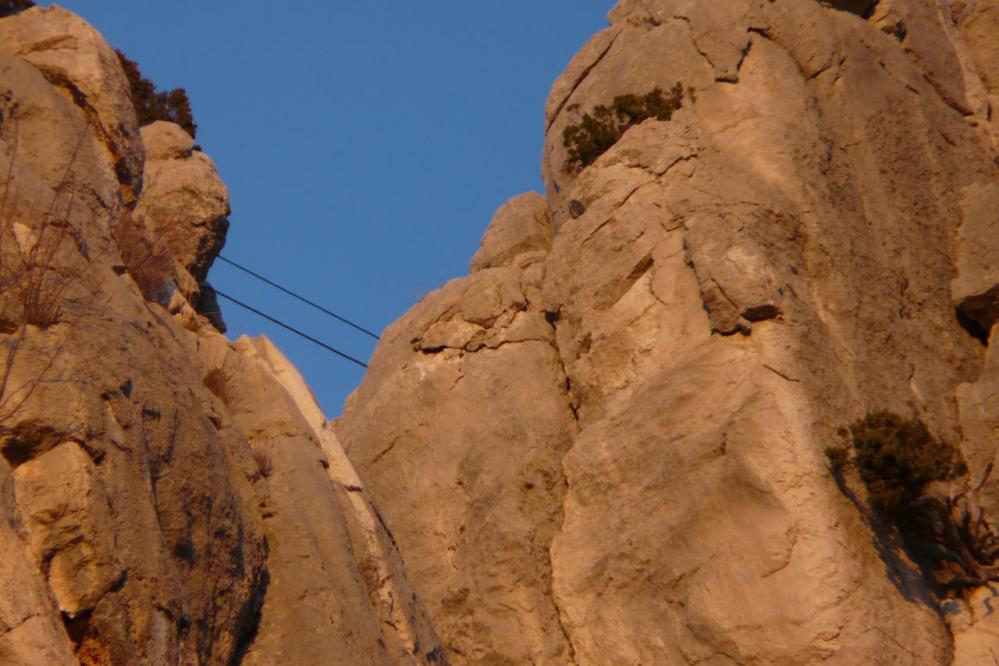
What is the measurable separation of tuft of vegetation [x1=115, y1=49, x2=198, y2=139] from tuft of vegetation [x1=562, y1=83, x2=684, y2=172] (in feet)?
20.8

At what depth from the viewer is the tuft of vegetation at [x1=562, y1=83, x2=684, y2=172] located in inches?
816

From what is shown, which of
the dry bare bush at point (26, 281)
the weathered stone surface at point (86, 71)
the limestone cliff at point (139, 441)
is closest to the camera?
the limestone cliff at point (139, 441)

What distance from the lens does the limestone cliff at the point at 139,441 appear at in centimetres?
860

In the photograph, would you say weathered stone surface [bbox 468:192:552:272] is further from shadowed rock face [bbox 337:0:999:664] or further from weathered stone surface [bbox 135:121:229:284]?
weathered stone surface [bbox 135:121:229:284]

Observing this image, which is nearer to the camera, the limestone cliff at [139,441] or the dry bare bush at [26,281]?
the limestone cliff at [139,441]

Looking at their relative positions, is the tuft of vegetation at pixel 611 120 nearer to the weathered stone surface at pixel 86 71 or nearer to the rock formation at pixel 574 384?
the rock formation at pixel 574 384

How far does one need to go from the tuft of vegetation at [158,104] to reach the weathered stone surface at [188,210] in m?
2.00

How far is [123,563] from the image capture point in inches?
347

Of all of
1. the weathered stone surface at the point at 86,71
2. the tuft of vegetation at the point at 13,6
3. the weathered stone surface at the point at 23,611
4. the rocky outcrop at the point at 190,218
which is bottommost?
the weathered stone surface at the point at 23,611

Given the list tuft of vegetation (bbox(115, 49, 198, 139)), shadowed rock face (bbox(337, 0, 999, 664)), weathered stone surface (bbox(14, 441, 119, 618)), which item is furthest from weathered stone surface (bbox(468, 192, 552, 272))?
weathered stone surface (bbox(14, 441, 119, 618))

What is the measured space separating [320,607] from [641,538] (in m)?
6.51

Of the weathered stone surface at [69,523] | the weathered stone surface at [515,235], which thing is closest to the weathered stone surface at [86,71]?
the weathered stone surface at [69,523]

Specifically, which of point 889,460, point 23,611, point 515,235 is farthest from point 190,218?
point 515,235

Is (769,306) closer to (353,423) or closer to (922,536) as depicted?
(922,536)
